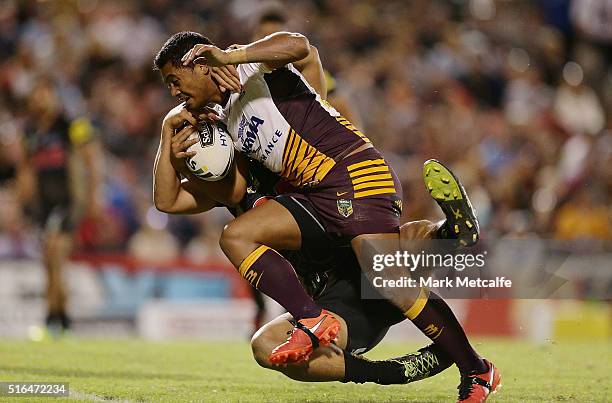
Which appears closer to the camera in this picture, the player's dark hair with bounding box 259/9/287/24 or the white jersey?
the white jersey

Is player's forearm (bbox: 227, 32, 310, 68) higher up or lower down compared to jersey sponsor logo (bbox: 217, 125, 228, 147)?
higher up

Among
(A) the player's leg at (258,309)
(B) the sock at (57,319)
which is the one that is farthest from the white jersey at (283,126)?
(B) the sock at (57,319)

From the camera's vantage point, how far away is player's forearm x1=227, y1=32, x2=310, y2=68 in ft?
18.3

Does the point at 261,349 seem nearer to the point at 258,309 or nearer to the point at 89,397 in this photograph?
the point at 89,397

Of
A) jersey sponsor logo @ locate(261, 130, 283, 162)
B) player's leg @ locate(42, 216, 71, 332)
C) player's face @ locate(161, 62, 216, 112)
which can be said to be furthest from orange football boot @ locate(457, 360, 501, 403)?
player's leg @ locate(42, 216, 71, 332)

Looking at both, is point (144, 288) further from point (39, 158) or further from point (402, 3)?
point (402, 3)

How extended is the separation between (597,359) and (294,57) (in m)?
4.25

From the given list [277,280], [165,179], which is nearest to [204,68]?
[165,179]

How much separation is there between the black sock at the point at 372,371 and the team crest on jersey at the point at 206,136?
4.54 ft

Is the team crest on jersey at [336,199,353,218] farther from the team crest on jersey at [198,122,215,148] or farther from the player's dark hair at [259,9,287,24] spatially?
the player's dark hair at [259,9,287,24]

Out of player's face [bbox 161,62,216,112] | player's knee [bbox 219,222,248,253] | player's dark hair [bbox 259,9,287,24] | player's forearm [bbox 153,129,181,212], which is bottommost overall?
player's knee [bbox 219,222,248,253]

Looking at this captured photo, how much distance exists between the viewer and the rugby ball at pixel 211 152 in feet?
19.6

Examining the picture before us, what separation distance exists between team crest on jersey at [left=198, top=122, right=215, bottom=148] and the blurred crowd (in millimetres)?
6185

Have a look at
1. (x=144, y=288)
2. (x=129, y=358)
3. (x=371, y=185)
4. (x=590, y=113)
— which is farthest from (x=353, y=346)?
(x=590, y=113)
